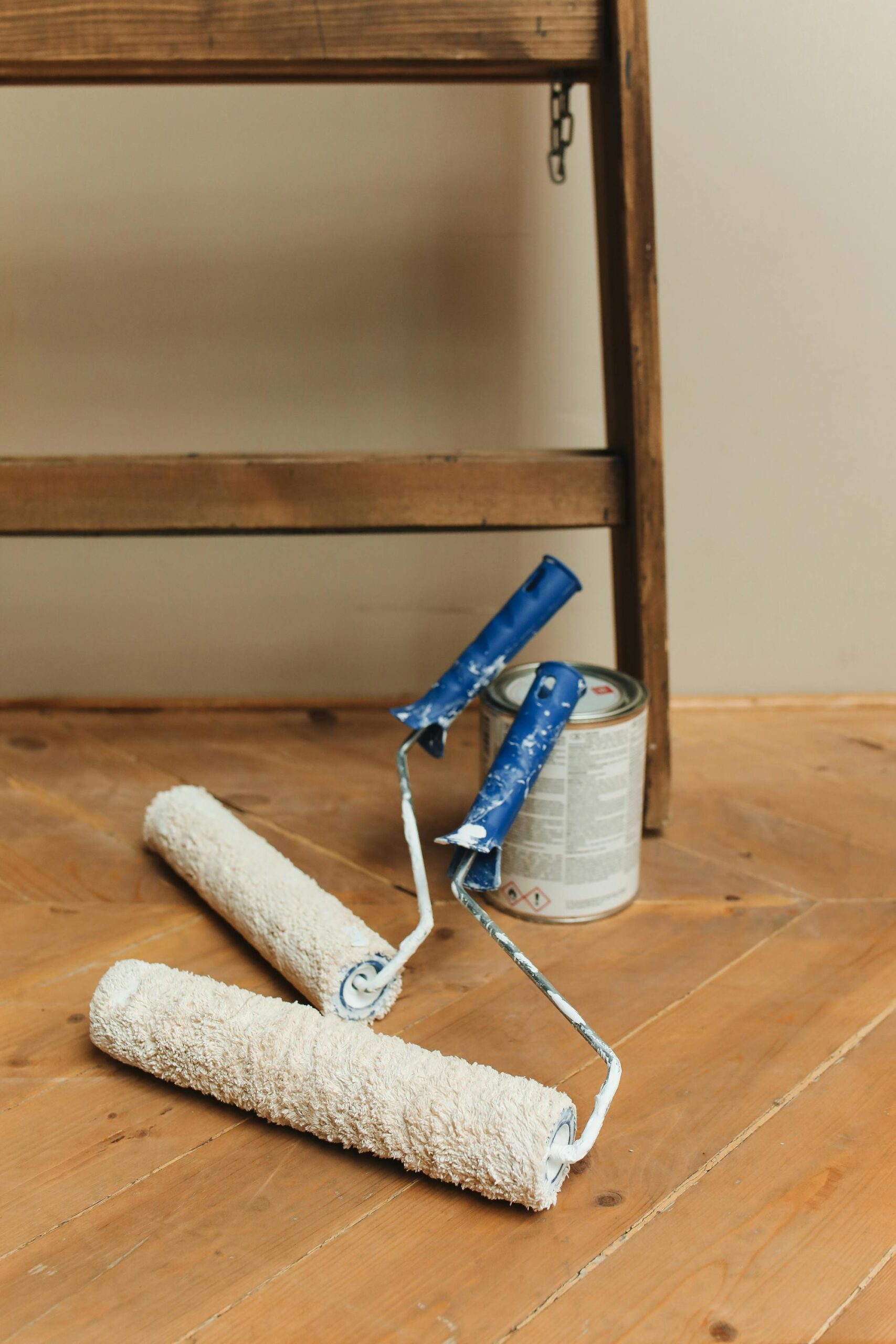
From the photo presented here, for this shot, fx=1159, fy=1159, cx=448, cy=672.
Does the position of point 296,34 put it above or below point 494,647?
above

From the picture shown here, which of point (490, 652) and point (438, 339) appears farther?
point (438, 339)

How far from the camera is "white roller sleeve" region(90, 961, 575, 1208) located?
0.60 meters

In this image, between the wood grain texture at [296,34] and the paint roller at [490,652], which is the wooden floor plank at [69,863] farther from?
the wood grain texture at [296,34]

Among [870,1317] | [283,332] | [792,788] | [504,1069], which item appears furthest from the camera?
[283,332]

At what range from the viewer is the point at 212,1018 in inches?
26.8

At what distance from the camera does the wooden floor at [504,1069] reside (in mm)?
559

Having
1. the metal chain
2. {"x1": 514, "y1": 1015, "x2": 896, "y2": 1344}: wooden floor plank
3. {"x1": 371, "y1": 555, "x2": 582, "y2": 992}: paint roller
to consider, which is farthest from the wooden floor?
the metal chain

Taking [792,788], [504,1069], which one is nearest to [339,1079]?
[504,1069]

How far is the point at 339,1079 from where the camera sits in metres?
0.64

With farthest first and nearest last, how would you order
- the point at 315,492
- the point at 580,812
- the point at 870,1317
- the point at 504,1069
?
1. the point at 315,492
2. the point at 580,812
3. the point at 504,1069
4. the point at 870,1317

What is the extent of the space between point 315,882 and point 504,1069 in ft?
0.74

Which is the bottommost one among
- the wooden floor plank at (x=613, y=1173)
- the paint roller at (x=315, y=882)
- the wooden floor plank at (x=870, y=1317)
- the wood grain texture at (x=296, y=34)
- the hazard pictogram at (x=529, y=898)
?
the wooden floor plank at (x=870, y=1317)

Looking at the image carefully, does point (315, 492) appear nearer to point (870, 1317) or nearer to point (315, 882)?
point (315, 882)

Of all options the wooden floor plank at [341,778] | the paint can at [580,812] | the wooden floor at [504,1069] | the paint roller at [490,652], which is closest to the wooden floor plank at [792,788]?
the wooden floor at [504,1069]
